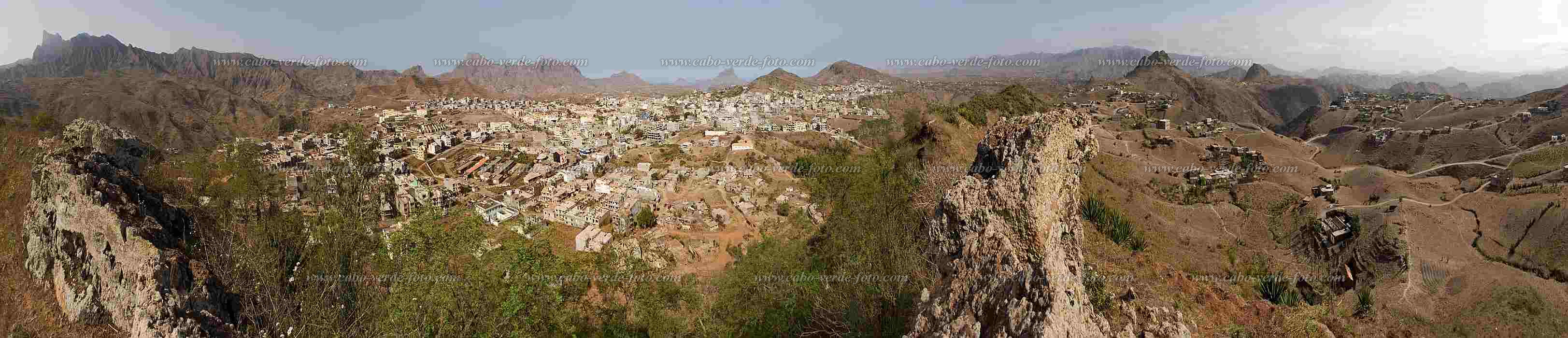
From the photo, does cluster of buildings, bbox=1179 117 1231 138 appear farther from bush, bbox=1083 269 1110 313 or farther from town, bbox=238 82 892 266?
bush, bbox=1083 269 1110 313

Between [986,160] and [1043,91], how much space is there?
5280cm

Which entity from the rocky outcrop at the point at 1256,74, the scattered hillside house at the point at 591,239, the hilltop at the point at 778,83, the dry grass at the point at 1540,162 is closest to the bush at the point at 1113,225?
the dry grass at the point at 1540,162

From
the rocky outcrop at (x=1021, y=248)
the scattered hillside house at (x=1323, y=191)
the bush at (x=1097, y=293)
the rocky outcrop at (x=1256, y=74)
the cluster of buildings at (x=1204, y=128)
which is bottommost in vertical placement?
the scattered hillside house at (x=1323, y=191)

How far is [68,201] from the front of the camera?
7945 millimetres

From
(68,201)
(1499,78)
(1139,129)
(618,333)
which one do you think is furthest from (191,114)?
(1499,78)

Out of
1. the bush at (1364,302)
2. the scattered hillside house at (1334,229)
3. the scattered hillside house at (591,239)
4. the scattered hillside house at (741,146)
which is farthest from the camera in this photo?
the scattered hillside house at (741,146)

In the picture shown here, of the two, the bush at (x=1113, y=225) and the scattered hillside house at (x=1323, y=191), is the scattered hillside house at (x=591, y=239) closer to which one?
the bush at (x=1113, y=225)

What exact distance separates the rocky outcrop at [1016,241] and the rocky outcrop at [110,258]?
9.96m

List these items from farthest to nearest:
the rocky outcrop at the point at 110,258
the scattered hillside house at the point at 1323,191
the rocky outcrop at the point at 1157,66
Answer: the rocky outcrop at the point at 1157,66 < the scattered hillside house at the point at 1323,191 < the rocky outcrop at the point at 110,258

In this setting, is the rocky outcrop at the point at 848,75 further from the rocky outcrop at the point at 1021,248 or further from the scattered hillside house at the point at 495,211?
the rocky outcrop at the point at 1021,248

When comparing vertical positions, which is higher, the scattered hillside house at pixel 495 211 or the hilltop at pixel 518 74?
the hilltop at pixel 518 74

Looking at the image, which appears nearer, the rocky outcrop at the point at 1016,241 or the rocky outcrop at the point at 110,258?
the rocky outcrop at the point at 1016,241

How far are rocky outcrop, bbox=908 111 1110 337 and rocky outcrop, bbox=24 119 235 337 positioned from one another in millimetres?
9960

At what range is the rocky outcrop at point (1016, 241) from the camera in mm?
3574
